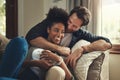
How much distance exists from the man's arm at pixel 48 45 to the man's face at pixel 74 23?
0.75 ft

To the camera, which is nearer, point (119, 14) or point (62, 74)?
point (62, 74)

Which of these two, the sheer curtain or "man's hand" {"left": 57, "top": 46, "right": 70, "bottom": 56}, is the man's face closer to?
"man's hand" {"left": 57, "top": 46, "right": 70, "bottom": 56}

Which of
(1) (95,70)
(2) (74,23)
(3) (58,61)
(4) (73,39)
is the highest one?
(2) (74,23)

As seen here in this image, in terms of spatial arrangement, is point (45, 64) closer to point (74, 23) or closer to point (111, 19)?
point (74, 23)

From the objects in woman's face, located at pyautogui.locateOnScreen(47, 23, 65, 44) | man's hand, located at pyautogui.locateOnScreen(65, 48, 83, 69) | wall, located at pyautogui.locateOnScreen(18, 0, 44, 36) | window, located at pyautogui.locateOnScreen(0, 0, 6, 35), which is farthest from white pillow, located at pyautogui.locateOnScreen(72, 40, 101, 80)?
window, located at pyautogui.locateOnScreen(0, 0, 6, 35)

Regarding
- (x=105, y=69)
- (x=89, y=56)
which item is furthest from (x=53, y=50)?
(x=105, y=69)

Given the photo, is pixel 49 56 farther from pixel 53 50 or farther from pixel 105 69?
pixel 105 69

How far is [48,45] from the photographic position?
2.13 m

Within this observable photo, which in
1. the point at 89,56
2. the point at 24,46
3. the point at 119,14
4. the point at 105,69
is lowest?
the point at 105,69

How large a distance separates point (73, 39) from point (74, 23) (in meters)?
0.15

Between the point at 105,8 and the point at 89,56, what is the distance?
1.20m

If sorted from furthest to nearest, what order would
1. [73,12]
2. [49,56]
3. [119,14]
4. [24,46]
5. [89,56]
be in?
[119,14] → [73,12] → [89,56] → [49,56] → [24,46]

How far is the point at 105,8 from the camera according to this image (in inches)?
123

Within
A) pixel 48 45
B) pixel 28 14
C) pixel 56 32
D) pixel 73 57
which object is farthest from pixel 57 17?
pixel 28 14
